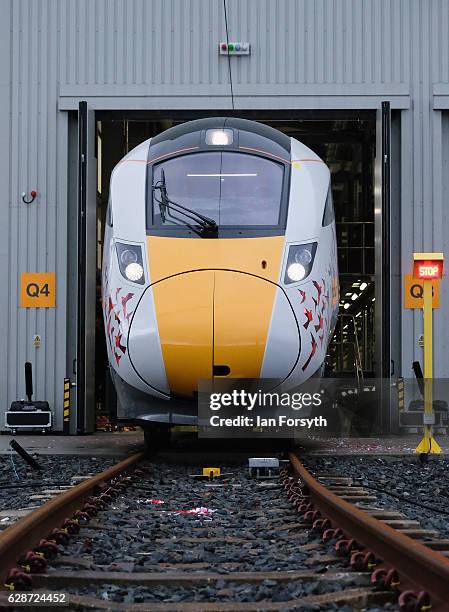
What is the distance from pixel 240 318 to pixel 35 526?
4323 millimetres

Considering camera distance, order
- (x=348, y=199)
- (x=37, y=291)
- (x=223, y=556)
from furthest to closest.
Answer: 1. (x=348, y=199)
2. (x=37, y=291)
3. (x=223, y=556)

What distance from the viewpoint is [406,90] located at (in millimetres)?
15875

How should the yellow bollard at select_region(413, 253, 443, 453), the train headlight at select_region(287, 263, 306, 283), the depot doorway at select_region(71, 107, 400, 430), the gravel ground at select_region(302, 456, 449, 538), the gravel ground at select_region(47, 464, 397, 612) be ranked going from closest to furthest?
the gravel ground at select_region(47, 464, 397, 612) < the gravel ground at select_region(302, 456, 449, 538) < the train headlight at select_region(287, 263, 306, 283) < the yellow bollard at select_region(413, 253, 443, 453) < the depot doorway at select_region(71, 107, 400, 430)

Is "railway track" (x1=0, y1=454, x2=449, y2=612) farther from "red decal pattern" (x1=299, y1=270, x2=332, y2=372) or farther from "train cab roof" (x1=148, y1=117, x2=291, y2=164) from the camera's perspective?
"train cab roof" (x1=148, y1=117, x2=291, y2=164)

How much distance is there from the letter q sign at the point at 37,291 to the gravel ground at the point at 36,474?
5595 mm

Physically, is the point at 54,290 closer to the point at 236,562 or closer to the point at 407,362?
the point at 407,362

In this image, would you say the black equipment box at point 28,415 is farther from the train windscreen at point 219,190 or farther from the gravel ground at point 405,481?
the train windscreen at point 219,190

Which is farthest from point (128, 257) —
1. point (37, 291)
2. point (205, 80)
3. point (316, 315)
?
point (205, 80)

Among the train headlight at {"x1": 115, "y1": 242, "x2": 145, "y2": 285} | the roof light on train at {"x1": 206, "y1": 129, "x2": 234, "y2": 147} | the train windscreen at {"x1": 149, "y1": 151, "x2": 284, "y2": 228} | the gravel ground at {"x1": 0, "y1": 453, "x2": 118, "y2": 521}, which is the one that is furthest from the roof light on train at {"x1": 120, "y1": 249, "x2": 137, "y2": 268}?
the gravel ground at {"x1": 0, "y1": 453, "x2": 118, "y2": 521}

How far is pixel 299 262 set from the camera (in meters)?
8.82

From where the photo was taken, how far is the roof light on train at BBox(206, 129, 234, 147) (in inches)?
381

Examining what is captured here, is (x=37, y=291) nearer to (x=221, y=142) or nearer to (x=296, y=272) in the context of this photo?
(x=221, y=142)

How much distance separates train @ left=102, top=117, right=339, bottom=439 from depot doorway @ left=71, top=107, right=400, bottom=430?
211 inches

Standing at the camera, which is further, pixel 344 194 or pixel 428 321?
pixel 344 194
